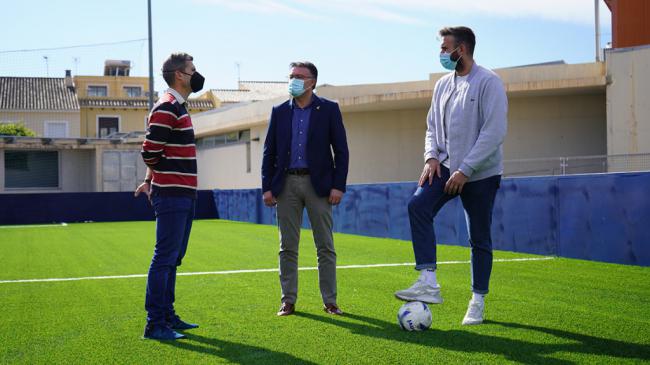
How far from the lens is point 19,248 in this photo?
15555mm

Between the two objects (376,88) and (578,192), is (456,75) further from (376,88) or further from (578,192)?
(376,88)

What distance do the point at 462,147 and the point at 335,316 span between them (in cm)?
165

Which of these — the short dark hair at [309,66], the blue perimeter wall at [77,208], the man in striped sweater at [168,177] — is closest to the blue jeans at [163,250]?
the man in striped sweater at [168,177]

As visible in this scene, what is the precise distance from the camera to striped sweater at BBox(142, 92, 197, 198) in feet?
18.4

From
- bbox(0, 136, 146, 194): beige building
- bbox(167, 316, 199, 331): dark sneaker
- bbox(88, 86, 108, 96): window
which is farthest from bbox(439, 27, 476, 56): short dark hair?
bbox(88, 86, 108, 96): window

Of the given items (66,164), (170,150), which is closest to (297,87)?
(170,150)

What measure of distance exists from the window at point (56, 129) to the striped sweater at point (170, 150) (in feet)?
178

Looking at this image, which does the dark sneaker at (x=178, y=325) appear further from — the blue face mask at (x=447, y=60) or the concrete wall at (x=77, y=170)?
the concrete wall at (x=77, y=170)

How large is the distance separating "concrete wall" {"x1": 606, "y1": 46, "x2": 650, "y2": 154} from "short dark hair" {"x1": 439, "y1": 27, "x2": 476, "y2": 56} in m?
17.7

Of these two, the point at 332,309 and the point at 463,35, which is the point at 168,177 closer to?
the point at 332,309

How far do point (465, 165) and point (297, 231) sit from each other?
5.86 ft

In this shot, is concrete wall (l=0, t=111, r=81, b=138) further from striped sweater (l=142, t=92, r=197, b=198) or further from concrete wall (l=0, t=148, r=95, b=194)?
striped sweater (l=142, t=92, r=197, b=198)

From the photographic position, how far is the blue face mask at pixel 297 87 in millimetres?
6514

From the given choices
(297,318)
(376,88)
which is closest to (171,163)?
(297,318)
